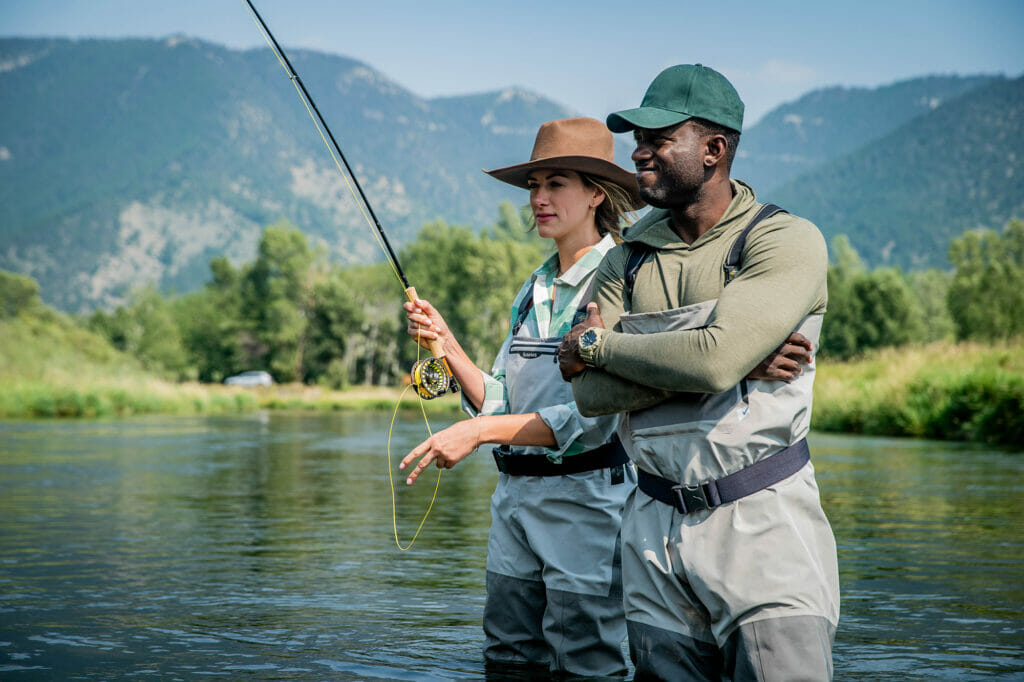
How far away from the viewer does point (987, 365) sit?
2445 cm

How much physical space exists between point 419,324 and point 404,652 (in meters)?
2.27

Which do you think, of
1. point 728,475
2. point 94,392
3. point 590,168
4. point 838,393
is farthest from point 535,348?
point 94,392

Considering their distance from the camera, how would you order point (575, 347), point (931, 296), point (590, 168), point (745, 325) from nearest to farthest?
point (745, 325)
point (575, 347)
point (590, 168)
point (931, 296)

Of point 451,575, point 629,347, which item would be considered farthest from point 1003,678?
point 451,575

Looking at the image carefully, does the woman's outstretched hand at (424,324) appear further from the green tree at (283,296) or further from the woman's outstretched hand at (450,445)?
the green tree at (283,296)

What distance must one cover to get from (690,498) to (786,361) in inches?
15.6

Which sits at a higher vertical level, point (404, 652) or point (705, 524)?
point (705, 524)

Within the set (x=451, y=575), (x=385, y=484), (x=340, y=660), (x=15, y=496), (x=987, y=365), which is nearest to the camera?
(x=340, y=660)

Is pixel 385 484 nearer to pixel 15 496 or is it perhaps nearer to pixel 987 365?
pixel 15 496

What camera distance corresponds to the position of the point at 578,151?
4.06 m

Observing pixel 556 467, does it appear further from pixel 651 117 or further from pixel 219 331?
pixel 219 331

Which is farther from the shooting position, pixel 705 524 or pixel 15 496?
pixel 15 496

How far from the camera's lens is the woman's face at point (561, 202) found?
4.16 metres

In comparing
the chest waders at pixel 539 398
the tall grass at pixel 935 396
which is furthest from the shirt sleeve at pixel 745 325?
the tall grass at pixel 935 396
